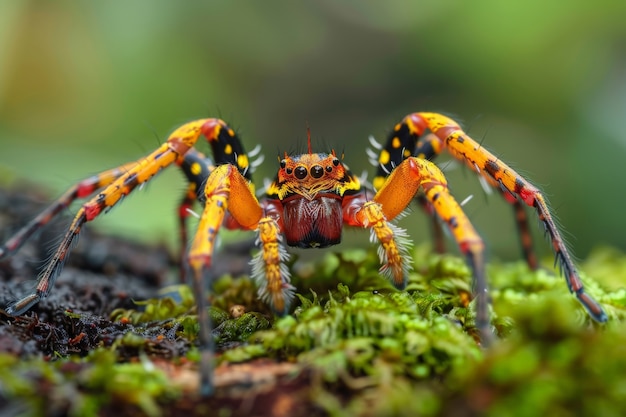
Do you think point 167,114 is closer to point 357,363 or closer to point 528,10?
point 528,10

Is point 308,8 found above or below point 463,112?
above

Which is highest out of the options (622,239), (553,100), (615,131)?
(553,100)

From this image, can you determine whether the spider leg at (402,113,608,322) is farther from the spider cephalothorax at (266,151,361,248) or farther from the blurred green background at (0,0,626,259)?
the blurred green background at (0,0,626,259)

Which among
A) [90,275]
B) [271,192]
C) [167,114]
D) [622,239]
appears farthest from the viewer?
[167,114]

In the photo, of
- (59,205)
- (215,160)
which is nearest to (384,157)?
(215,160)

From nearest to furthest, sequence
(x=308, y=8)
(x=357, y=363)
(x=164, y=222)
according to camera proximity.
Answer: (x=357, y=363) < (x=164, y=222) < (x=308, y=8)

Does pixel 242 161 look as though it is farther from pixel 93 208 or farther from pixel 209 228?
pixel 209 228

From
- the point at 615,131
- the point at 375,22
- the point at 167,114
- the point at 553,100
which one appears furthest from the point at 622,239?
the point at 167,114

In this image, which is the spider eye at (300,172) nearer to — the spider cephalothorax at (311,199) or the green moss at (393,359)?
the spider cephalothorax at (311,199)
